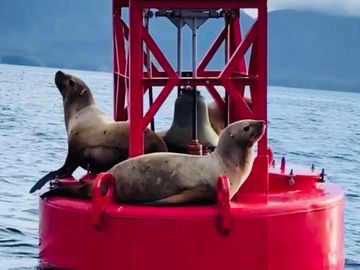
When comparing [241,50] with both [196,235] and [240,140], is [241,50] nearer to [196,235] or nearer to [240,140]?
[240,140]

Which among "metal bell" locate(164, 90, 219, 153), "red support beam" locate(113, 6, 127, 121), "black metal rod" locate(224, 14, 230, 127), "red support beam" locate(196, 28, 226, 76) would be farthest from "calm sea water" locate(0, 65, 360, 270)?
"red support beam" locate(196, 28, 226, 76)

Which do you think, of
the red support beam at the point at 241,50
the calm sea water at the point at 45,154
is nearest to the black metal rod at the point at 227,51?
the red support beam at the point at 241,50

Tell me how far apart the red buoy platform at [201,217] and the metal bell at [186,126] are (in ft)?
1.17

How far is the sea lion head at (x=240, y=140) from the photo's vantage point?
1071cm

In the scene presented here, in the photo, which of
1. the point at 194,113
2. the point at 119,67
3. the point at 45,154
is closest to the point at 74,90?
the point at 119,67

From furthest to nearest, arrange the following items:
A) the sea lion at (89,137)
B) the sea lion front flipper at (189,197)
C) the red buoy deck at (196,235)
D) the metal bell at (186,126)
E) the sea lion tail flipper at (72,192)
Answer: the metal bell at (186,126) → the sea lion at (89,137) → the sea lion tail flipper at (72,192) → the sea lion front flipper at (189,197) → the red buoy deck at (196,235)

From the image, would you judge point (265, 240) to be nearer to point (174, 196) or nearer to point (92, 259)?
point (174, 196)

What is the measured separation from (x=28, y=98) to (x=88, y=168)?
51.4 meters

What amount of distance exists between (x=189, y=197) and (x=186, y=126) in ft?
5.87

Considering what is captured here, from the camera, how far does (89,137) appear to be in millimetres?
12000

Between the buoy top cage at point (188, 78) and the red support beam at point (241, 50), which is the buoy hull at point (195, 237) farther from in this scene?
the red support beam at point (241, 50)

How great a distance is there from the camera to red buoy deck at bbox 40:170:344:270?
1023 centimetres

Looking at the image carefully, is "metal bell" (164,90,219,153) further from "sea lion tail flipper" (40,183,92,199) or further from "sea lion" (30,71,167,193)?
"sea lion tail flipper" (40,183,92,199)

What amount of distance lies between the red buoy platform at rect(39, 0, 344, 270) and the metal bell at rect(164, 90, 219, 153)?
356mm
